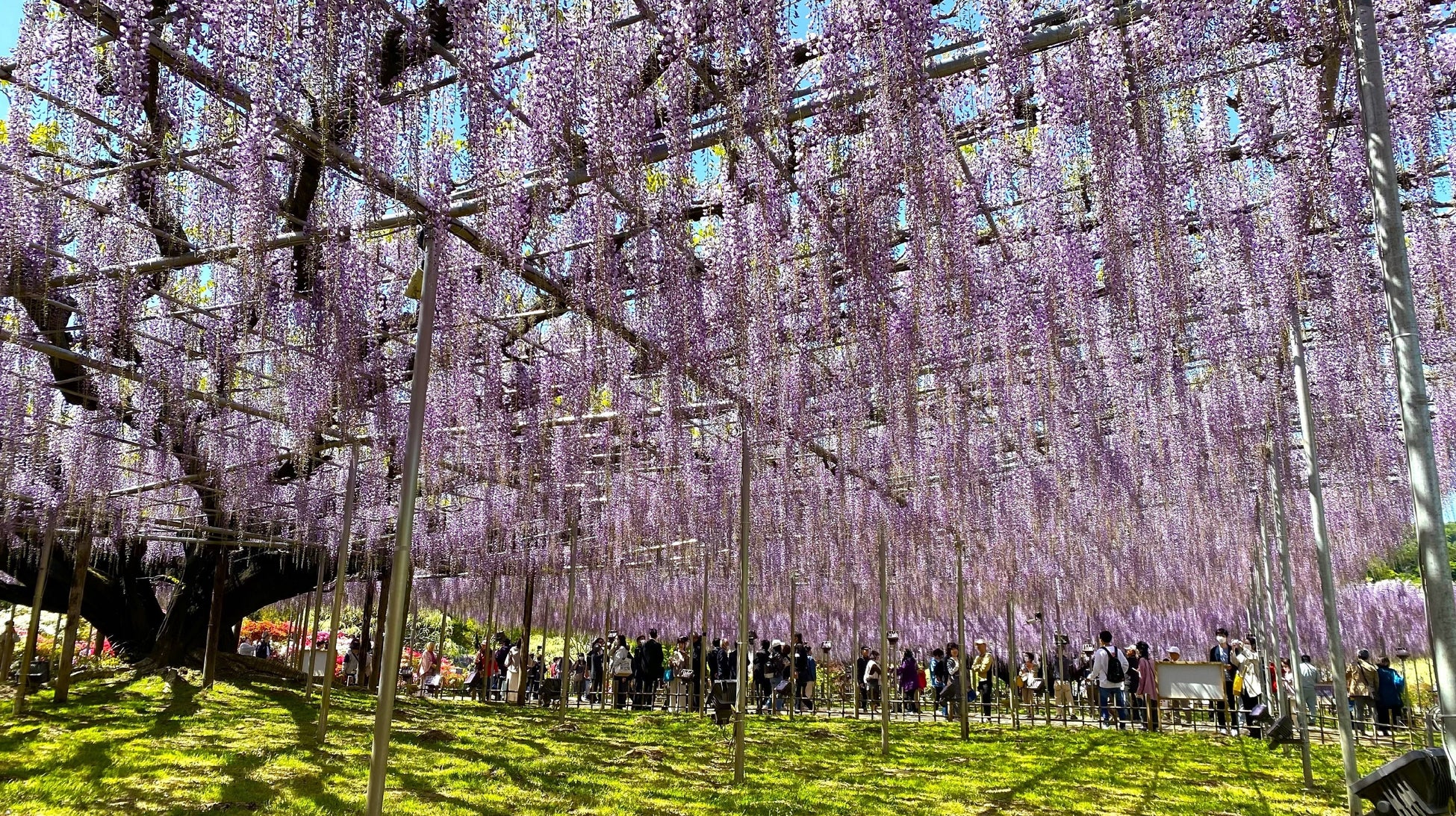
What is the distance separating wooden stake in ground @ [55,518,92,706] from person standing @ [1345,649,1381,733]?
15.2 metres

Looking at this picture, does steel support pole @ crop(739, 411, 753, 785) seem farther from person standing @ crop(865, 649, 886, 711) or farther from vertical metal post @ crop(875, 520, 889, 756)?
person standing @ crop(865, 649, 886, 711)

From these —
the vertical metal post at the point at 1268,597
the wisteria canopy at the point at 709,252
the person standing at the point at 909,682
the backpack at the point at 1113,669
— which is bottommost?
the person standing at the point at 909,682

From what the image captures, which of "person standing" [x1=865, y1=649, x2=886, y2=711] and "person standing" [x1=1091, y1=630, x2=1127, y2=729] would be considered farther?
"person standing" [x1=865, y1=649, x2=886, y2=711]

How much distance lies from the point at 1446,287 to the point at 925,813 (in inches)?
201

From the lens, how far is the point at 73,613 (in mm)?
9914

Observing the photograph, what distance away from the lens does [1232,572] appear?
16.6 meters

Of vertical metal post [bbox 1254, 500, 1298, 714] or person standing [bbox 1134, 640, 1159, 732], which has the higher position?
vertical metal post [bbox 1254, 500, 1298, 714]

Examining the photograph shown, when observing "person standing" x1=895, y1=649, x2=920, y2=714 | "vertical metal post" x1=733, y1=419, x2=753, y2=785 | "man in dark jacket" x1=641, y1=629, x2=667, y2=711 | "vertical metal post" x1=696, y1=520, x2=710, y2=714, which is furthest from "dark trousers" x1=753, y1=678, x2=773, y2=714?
"vertical metal post" x1=733, y1=419, x2=753, y2=785

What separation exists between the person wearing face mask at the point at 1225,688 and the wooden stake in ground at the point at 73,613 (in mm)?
12642

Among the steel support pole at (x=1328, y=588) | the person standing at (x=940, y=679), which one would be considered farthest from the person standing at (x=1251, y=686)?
the steel support pole at (x=1328, y=588)

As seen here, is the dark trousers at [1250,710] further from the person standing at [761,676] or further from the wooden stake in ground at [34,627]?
the wooden stake in ground at [34,627]

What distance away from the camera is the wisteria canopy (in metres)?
4.46

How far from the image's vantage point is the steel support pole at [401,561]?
3.56 m

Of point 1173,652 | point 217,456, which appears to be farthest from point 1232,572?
point 217,456
